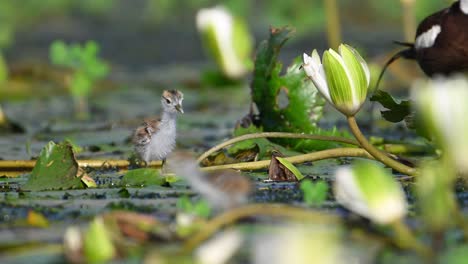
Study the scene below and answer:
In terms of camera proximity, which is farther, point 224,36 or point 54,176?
point 224,36

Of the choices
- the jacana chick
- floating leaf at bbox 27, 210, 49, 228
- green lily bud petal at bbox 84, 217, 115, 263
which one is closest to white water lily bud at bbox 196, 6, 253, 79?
the jacana chick

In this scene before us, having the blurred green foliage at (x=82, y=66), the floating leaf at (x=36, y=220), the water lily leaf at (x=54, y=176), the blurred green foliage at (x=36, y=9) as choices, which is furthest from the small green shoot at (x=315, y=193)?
the blurred green foliage at (x=36, y=9)

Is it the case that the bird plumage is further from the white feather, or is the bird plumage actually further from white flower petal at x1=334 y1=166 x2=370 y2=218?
white flower petal at x1=334 y1=166 x2=370 y2=218

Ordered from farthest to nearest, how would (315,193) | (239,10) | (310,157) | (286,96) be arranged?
(239,10) < (286,96) < (310,157) < (315,193)

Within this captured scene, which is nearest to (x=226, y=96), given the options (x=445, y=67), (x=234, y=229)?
(x=445, y=67)

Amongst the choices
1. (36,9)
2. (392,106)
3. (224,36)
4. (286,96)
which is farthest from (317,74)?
(36,9)

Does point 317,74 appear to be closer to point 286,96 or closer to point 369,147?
point 369,147

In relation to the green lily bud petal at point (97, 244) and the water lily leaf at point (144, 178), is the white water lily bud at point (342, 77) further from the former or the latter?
the green lily bud petal at point (97, 244)
